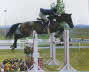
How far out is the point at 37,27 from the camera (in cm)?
420

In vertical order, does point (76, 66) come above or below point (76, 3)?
below

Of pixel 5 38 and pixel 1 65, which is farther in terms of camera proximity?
pixel 5 38

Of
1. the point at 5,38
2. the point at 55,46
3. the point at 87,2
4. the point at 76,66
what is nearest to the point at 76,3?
the point at 87,2

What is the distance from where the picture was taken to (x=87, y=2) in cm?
438

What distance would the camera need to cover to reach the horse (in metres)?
4.19

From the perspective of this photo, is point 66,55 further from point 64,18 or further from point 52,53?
point 64,18

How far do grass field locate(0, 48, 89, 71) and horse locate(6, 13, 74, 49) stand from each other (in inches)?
7.8

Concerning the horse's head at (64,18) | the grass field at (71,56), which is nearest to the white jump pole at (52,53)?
the grass field at (71,56)

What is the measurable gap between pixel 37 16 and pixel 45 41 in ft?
1.69

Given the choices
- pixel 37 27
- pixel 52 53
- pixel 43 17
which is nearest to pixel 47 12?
pixel 43 17

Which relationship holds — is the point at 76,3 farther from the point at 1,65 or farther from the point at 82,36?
the point at 1,65

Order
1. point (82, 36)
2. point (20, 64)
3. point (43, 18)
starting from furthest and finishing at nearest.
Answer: point (82, 36), point (43, 18), point (20, 64)

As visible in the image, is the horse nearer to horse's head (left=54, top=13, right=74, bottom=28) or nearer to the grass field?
horse's head (left=54, top=13, right=74, bottom=28)

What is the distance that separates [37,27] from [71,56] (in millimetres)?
967
